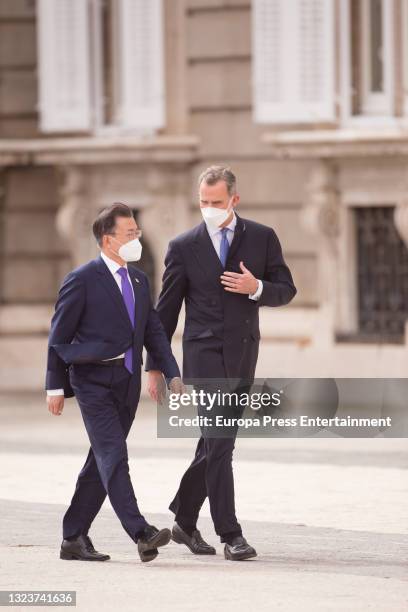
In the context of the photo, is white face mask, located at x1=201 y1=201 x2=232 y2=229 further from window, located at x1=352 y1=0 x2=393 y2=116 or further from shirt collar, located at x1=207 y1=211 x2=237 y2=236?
window, located at x1=352 y1=0 x2=393 y2=116

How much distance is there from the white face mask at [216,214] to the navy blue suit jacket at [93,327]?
0.52m

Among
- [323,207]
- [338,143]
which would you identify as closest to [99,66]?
[323,207]

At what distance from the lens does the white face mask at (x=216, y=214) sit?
1070 cm

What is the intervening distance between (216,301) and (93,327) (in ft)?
2.05

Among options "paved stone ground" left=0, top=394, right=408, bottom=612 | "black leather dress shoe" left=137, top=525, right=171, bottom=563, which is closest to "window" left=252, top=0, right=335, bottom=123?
"paved stone ground" left=0, top=394, right=408, bottom=612

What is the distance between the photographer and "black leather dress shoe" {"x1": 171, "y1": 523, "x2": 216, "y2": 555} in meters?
10.8

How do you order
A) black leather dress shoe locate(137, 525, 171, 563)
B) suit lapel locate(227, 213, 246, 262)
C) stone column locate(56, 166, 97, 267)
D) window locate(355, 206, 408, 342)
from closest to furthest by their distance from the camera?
black leather dress shoe locate(137, 525, 171, 563), suit lapel locate(227, 213, 246, 262), window locate(355, 206, 408, 342), stone column locate(56, 166, 97, 267)

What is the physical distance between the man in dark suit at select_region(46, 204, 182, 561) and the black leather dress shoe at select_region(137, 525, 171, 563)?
0.06 feet

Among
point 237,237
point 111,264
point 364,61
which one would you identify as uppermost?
point 364,61

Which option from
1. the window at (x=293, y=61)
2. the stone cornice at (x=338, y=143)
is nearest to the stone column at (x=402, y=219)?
the stone cornice at (x=338, y=143)

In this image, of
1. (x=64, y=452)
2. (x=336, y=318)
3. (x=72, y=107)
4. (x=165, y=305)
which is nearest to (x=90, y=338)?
(x=165, y=305)

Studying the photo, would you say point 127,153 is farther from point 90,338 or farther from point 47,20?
point 90,338

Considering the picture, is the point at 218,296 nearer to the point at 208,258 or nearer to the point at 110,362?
the point at 208,258

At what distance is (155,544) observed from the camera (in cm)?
1017
